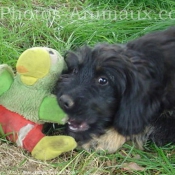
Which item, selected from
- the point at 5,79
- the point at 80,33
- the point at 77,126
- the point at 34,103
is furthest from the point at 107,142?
the point at 80,33

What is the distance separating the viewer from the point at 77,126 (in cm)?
259

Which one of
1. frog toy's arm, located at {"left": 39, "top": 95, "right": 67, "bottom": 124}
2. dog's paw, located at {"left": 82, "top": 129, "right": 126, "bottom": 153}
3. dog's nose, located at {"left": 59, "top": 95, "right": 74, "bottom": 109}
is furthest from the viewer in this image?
dog's paw, located at {"left": 82, "top": 129, "right": 126, "bottom": 153}

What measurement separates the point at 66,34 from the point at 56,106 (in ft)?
4.76

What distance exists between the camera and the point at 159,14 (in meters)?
4.08

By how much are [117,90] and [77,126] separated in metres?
0.32

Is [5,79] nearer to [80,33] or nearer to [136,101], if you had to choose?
[136,101]

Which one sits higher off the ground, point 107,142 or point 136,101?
point 136,101

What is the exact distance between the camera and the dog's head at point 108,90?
2439 millimetres

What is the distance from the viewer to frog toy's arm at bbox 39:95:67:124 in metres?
2.50

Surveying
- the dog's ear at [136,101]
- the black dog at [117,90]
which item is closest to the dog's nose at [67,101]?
the black dog at [117,90]

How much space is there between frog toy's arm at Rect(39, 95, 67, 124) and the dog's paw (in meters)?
0.27

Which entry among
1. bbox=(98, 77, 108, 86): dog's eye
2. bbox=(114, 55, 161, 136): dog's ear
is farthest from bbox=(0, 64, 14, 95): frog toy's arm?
bbox=(114, 55, 161, 136): dog's ear

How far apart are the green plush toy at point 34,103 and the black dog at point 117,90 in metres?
0.08

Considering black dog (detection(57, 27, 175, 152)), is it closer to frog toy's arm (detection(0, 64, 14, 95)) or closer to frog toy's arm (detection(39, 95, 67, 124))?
frog toy's arm (detection(39, 95, 67, 124))
